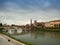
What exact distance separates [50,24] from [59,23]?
6208 mm

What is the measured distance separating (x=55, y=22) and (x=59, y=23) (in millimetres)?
3599

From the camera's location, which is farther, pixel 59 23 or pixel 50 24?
pixel 50 24

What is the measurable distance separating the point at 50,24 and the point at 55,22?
2.93m

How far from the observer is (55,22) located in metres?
71.9

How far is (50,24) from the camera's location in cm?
7388

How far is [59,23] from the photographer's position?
2699 inches
